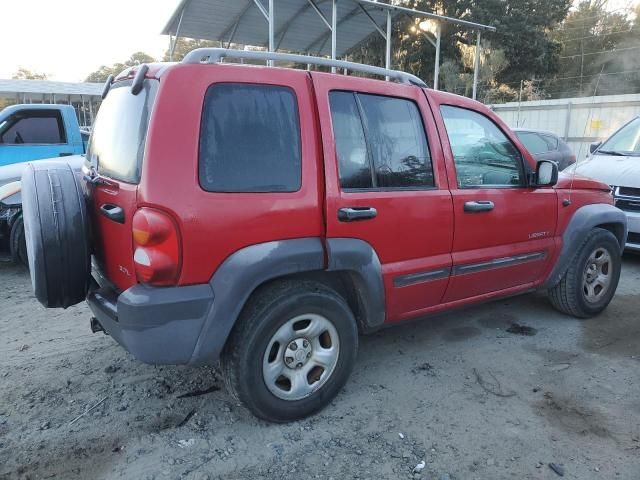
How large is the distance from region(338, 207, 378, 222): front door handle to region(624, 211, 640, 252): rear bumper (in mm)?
4422

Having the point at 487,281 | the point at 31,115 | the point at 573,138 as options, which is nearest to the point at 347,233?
the point at 487,281

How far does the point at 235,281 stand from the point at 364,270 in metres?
0.80

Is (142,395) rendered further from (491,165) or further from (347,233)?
(491,165)

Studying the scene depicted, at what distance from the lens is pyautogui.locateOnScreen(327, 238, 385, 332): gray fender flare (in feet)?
9.05

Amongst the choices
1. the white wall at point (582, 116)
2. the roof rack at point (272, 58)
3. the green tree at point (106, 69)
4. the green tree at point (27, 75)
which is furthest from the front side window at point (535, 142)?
the green tree at point (27, 75)

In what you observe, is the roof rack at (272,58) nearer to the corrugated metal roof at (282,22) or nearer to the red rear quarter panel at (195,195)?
the red rear quarter panel at (195,195)

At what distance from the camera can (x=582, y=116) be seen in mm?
13750

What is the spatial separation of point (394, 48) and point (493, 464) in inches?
1030

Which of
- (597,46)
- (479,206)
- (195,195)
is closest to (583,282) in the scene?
(479,206)

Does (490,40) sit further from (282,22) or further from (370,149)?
(370,149)

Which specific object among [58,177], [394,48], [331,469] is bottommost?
[331,469]

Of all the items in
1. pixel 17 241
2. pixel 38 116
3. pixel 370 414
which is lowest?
pixel 370 414

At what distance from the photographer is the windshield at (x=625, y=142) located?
21.8ft

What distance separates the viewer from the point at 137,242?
235 cm
